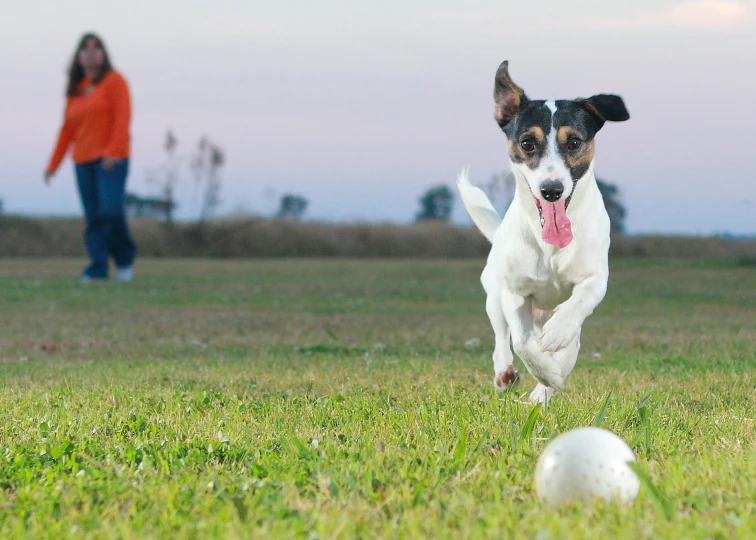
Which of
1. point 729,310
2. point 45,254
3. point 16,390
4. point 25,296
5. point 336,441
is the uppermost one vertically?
point 336,441

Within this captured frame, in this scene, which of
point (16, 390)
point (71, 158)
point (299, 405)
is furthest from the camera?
point (71, 158)

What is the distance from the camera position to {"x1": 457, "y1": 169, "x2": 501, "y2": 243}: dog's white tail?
6586mm

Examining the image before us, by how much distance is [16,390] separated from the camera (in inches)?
235

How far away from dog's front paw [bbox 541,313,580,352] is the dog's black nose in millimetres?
660

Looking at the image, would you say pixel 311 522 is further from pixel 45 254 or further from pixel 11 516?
pixel 45 254

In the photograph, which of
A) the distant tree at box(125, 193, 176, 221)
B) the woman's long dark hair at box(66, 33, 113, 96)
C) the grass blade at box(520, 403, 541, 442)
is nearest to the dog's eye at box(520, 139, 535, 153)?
the grass blade at box(520, 403, 541, 442)

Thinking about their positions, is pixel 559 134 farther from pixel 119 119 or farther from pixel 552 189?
pixel 119 119

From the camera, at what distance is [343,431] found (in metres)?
4.39

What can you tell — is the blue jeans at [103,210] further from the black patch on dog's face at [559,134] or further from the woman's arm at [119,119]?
the black patch on dog's face at [559,134]

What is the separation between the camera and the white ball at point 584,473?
3182mm

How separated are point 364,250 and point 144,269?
13613 mm

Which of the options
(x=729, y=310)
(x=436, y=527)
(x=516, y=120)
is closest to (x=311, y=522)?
(x=436, y=527)

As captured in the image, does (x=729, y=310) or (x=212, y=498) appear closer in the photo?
(x=212, y=498)

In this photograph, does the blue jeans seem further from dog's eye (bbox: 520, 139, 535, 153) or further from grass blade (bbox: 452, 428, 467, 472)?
grass blade (bbox: 452, 428, 467, 472)
